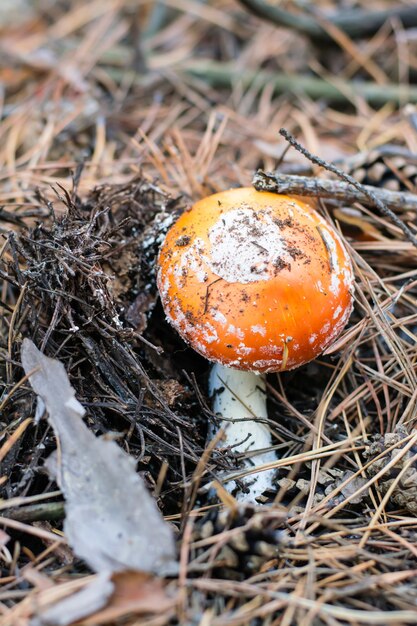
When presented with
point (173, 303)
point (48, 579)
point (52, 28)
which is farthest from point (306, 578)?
point (52, 28)

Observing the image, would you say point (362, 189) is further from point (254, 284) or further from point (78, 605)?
point (78, 605)

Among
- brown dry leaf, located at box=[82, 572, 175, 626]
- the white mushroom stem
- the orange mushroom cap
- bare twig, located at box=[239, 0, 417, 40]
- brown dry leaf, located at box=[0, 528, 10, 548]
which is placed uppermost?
bare twig, located at box=[239, 0, 417, 40]

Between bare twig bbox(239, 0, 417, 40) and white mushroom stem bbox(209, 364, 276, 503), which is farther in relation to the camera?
bare twig bbox(239, 0, 417, 40)

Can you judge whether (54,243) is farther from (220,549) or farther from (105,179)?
(220,549)

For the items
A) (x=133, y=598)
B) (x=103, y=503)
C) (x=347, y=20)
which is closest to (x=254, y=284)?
(x=103, y=503)

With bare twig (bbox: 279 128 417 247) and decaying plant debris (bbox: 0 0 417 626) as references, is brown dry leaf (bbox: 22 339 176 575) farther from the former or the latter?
bare twig (bbox: 279 128 417 247)

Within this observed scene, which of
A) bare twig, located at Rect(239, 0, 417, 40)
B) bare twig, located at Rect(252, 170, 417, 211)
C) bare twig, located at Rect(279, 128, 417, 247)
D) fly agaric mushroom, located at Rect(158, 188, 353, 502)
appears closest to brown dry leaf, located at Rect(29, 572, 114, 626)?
fly agaric mushroom, located at Rect(158, 188, 353, 502)
